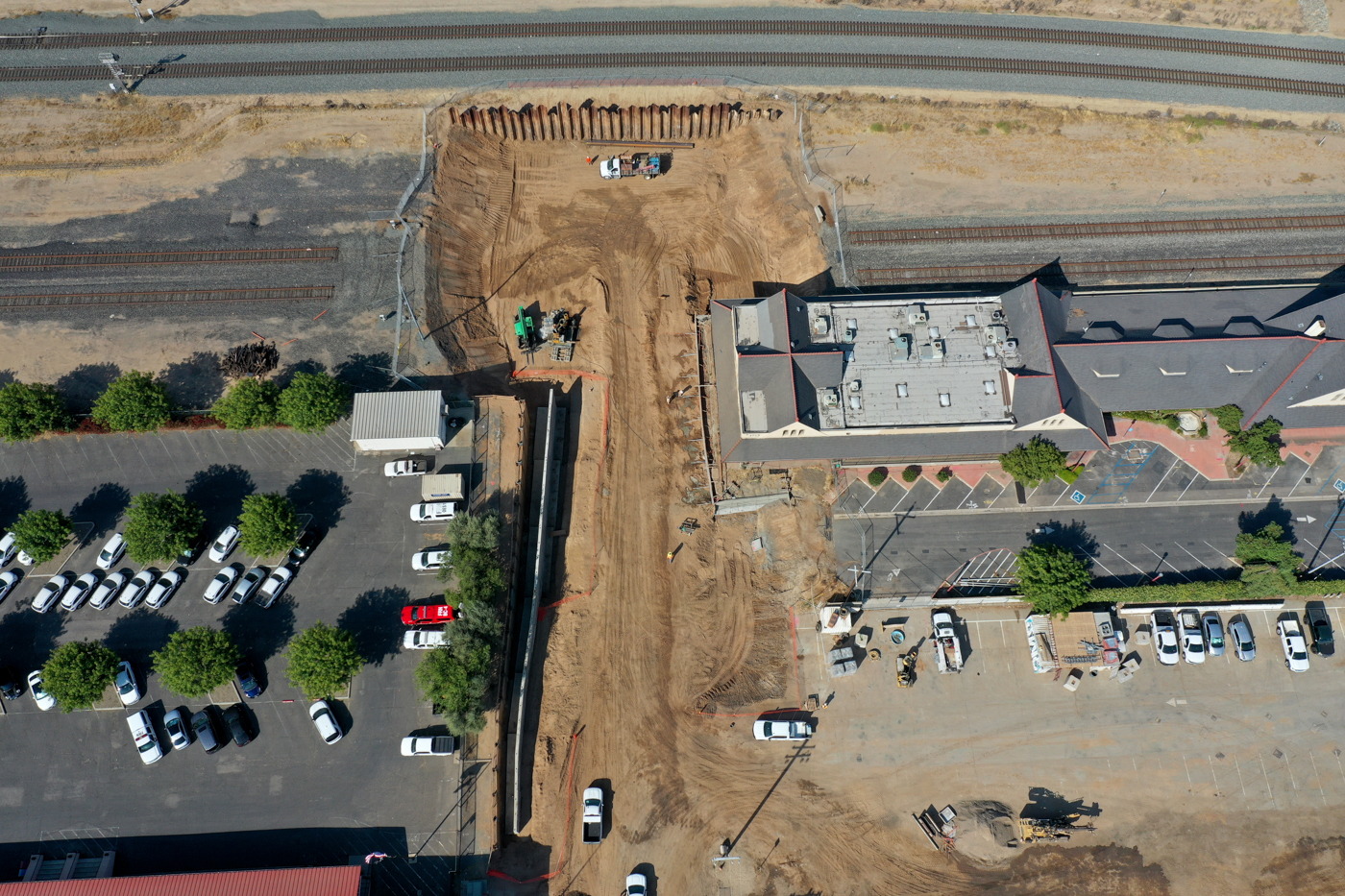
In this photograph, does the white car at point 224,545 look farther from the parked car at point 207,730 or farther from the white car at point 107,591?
the parked car at point 207,730

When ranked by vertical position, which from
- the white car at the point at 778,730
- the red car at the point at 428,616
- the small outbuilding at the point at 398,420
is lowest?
the white car at the point at 778,730

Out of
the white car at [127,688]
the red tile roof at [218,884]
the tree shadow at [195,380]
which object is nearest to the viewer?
the red tile roof at [218,884]

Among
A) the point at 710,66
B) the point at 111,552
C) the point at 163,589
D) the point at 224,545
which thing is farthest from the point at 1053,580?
the point at 111,552

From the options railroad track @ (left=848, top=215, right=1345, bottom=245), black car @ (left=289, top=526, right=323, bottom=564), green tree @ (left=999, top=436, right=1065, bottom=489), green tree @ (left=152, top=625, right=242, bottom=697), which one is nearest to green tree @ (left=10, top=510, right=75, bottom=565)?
green tree @ (left=152, top=625, right=242, bottom=697)

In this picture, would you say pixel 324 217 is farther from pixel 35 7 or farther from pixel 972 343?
pixel 972 343

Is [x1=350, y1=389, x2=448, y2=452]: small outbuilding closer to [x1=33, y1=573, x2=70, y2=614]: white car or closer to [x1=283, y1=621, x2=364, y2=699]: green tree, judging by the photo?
[x1=283, y1=621, x2=364, y2=699]: green tree

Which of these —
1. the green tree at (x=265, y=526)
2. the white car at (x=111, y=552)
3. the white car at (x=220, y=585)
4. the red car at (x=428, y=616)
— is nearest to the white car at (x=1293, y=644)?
the red car at (x=428, y=616)

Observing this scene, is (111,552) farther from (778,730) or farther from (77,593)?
(778,730)
